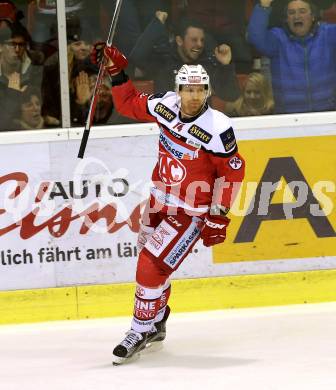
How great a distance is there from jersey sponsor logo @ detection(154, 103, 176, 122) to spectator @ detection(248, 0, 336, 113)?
1.15 meters

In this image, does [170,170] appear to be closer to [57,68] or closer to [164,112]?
[164,112]

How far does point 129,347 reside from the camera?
4.95 meters

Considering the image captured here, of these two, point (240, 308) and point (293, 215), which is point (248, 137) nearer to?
point (293, 215)

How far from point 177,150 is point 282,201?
4.04 ft

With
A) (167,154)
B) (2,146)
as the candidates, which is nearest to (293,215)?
(167,154)

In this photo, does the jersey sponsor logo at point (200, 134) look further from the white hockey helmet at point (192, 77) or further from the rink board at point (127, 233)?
the rink board at point (127, 233)

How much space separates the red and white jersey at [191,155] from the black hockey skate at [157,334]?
64cm

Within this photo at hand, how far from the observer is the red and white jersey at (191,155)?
192 inches

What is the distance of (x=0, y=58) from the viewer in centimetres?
579

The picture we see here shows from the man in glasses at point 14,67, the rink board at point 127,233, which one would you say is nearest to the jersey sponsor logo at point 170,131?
the rink board at point 127,233

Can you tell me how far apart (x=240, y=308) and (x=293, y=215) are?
0.60 meters

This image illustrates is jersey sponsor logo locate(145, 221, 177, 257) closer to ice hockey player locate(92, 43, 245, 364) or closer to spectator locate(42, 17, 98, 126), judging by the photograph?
ice hockey player locate(92, 43, 245, 364)

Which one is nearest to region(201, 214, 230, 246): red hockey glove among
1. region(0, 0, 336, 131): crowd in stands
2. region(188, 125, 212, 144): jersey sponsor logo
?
region(188, 125, 212, 144): jersey sponsor logo

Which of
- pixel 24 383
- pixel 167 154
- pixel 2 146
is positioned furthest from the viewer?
pixel 2 146
